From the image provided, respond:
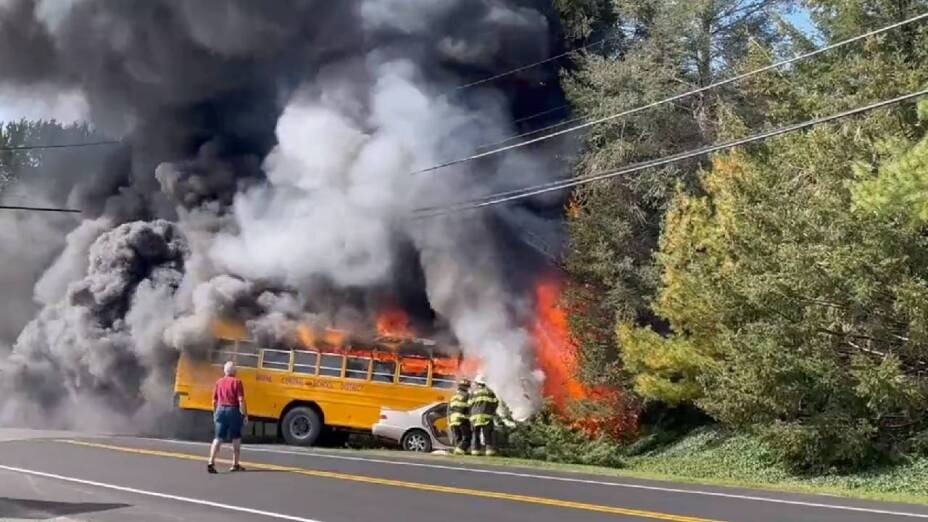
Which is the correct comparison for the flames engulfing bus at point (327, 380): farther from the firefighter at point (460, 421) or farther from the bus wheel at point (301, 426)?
the firefighter at point (460, 421)

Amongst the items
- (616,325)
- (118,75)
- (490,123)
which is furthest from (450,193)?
(118,75)

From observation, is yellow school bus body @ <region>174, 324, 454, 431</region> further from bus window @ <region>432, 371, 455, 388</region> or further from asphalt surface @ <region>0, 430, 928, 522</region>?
asphalt surface @ <region>0, 430, 928, 522</region>

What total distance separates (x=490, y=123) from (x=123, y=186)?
11.0m

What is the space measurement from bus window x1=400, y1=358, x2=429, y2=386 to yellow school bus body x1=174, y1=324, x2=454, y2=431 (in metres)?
0.02

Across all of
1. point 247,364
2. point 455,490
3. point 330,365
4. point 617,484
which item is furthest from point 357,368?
point 455,490

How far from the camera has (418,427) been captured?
70.7 feet

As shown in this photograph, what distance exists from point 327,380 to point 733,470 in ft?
26.7

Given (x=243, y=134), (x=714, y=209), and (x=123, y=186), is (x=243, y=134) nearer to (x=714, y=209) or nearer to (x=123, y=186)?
(x=123, y=186)

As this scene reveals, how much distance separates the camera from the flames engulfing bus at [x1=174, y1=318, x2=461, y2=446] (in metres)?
22.1

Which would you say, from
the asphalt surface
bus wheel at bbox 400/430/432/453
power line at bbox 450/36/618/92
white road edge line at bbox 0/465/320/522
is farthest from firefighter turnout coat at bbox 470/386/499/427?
power line at bbox 450/36/618/92

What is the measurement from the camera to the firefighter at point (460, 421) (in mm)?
20359

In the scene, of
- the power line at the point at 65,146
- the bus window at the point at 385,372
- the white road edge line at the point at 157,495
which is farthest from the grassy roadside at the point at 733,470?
the power line at the point at 65,146

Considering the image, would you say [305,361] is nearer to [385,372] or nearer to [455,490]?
[385,372]

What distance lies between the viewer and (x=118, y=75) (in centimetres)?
2930
